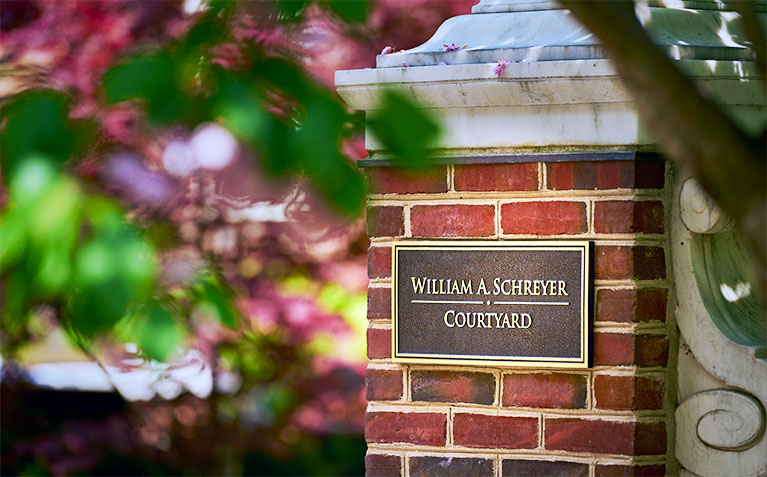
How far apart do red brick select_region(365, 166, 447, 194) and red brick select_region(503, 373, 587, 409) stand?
0.48 meters

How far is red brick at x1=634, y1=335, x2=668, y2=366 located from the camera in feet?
7.86

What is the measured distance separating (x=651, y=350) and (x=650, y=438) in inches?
7.8

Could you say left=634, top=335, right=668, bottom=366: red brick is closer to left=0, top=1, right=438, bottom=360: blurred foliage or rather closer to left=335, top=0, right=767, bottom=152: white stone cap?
left=335, top=0, right=767, bottom=152: white stone cap

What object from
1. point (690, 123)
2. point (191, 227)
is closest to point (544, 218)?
point (690, 123)

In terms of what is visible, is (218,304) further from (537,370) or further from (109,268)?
(537,370)

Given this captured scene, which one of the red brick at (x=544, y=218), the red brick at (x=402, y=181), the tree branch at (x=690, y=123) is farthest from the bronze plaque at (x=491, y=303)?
the tree branch at (x=690, y=123)

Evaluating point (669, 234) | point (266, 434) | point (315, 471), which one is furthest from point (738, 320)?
point (315, 471)

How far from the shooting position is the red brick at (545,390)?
8.00 feet

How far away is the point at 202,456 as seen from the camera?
543 cm

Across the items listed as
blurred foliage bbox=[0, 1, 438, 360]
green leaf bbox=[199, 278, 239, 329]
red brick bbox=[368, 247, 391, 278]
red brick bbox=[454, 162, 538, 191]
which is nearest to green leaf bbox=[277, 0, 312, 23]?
blurred foliage bbox=[0, 1, 438, 360]

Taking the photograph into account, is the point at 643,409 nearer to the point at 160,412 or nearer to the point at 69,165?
the point at 69,165

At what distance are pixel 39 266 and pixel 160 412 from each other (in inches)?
176

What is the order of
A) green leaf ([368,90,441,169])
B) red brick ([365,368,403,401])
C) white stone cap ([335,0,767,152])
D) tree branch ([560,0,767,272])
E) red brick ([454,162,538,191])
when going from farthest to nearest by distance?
red brick ([365,368,403,401]), red brick ([454,162,538,191]), white stone cap ([335,0,767,152]), tree branch ([560,0,767,272]), green leaf ([368,90,441,169])

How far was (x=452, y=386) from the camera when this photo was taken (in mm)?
2551
